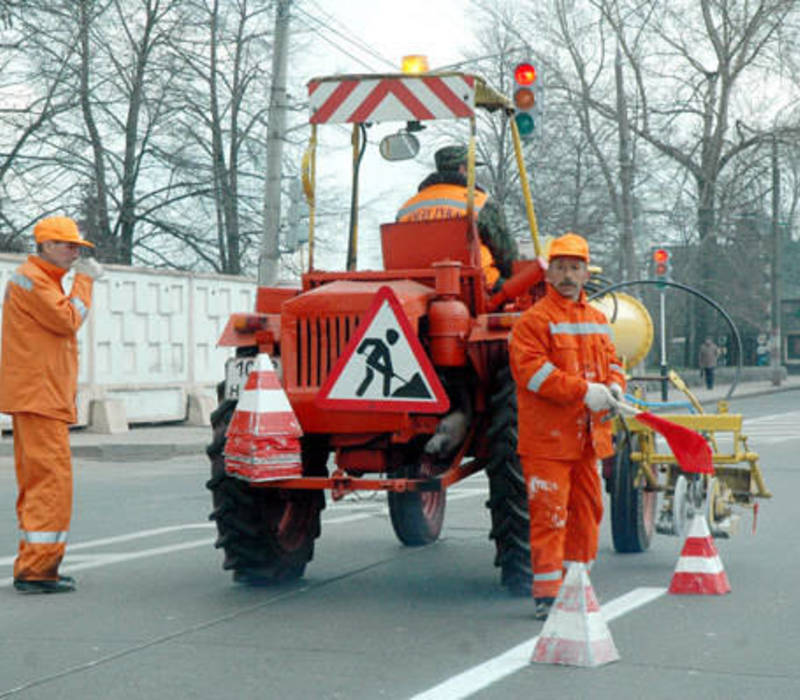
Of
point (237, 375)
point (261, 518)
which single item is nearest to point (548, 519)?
point (261, 518)

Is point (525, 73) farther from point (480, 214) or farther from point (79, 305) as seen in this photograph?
point (79, 305)

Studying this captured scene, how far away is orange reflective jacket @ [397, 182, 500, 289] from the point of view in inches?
353

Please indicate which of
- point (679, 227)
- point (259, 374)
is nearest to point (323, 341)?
point (259, 374)

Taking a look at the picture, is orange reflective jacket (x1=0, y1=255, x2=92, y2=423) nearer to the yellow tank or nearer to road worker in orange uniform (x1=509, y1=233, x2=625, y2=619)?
road worker in orange uniform (x1=509, y1=233, x2=625, y2=619)

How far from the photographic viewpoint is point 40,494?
8.26 m

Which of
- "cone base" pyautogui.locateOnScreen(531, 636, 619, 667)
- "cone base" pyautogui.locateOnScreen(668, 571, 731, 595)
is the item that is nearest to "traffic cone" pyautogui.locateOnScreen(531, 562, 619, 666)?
"cone base" pyautogui.locateOnScreen(531, 636, 619, 667)

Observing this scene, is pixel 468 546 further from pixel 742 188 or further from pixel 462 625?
pixel 742 188

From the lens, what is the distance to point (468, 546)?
10.3 metres

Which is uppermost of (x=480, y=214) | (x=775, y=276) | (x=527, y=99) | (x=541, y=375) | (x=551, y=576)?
(x=775, y=276)

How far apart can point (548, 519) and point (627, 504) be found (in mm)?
2729

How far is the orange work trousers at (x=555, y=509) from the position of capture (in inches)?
285

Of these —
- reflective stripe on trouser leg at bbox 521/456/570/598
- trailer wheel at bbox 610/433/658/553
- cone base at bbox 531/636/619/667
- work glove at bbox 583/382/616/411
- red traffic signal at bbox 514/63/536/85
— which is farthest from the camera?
red traffic signal at bbox 514/63/536/85

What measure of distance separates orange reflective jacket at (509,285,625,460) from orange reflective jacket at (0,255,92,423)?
8.31ft

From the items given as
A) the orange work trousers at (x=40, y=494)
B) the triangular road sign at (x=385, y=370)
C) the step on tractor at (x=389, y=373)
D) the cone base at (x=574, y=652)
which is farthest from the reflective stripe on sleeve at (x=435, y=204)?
the cone base at (x=574, y=652)
